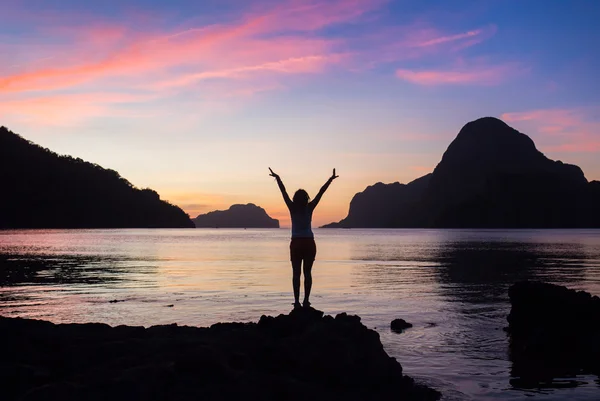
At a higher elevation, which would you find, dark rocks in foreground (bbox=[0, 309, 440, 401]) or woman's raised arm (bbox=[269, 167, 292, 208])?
woman's raised arm (bbox=[269, 167, 292, 208])

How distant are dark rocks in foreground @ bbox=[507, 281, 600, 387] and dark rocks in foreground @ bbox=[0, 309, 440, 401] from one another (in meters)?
4.53

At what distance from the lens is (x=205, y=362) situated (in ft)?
26.1

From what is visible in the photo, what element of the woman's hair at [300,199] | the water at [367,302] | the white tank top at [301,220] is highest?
the woman's hair at [300,199]

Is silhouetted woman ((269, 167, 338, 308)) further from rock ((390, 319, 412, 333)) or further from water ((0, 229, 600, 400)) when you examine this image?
rock ((390, 319, 412, 333))

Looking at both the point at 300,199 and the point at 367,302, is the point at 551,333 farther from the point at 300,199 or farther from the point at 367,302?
the point at 367,302

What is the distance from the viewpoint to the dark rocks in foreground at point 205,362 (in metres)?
7.34

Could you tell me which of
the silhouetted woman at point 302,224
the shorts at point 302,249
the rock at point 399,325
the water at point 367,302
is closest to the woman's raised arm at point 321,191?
the silhouetted woman at point 302,224

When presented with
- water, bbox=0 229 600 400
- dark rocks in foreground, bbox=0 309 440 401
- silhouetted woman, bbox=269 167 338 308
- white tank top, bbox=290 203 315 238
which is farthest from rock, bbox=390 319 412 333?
dark rocks in foreground, bbox=0 309 440 401

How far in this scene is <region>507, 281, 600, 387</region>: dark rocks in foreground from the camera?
13117mm

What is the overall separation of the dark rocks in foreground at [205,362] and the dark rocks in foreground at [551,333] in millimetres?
4531

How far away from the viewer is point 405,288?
102ft

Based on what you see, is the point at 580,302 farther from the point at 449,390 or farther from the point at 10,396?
the point at 10,396

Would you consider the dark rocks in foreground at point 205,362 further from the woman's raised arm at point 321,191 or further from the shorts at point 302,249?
the woman's raised arm at point 321,191

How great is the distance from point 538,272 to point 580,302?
2751 centimetres
